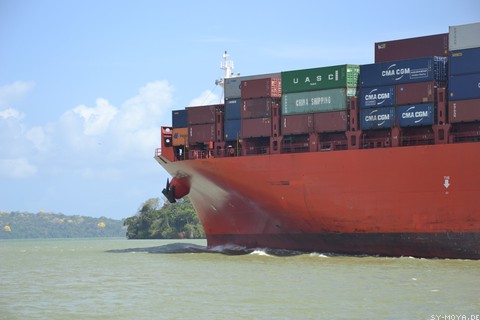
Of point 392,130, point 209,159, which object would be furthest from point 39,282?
point 392,130

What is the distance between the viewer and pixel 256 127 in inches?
1558

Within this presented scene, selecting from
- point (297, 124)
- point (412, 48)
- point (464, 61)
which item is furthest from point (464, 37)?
point (297, 124)

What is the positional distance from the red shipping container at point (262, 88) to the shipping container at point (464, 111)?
8.64m

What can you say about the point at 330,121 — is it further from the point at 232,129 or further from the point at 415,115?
the point at 232,129

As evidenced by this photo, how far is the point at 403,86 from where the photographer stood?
35.3 m

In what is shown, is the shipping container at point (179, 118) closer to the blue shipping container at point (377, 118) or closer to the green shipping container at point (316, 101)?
the green shipping container at point (316, 101)

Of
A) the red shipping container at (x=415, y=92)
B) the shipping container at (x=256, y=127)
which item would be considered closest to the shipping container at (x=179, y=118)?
the shipping container at (x=256, y=127)

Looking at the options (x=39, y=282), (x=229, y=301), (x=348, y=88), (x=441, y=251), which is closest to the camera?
(x=229, y=301)

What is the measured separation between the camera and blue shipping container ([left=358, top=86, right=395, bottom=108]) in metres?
35.6

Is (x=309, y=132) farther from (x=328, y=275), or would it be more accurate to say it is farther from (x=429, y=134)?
(x=328, y=275)

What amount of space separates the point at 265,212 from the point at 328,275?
33.3 feet

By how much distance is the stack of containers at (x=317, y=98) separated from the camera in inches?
1454

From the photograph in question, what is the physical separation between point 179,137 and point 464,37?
16.0m

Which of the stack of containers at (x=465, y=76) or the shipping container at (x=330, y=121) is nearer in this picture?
the stack of containers at (x=465, y=76)
